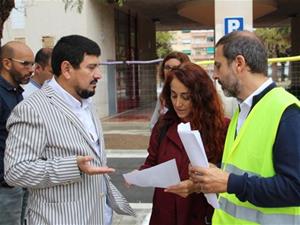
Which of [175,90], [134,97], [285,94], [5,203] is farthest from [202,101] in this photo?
[134,97]

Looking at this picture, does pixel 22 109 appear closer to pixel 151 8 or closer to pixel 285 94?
pixel 285 94

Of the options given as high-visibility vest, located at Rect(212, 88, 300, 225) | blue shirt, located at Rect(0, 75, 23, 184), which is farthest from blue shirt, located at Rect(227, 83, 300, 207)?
blue shirt, located at Rect(0, 75, 23, 184)

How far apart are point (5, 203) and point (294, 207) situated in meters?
2.16

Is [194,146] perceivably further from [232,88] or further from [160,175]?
[160,175]

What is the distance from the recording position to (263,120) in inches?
80.0

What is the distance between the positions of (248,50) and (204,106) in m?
0.88

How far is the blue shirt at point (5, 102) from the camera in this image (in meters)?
3.43

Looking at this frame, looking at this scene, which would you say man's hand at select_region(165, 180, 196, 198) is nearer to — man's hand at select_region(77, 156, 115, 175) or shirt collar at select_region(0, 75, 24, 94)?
man's hand at select_region(77, 156, 115, 175)

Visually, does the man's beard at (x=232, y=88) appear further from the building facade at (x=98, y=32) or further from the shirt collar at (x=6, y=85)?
the building facade at (x=98, y=32)

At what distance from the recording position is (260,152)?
2.03m

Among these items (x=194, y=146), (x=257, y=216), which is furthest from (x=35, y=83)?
(x=257, y=216)

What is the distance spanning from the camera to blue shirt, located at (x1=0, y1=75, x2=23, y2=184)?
343cm

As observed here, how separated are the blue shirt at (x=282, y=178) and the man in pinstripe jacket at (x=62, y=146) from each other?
73 centimetres

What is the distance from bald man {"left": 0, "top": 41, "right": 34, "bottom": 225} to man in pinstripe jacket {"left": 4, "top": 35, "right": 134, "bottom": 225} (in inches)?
36.7
